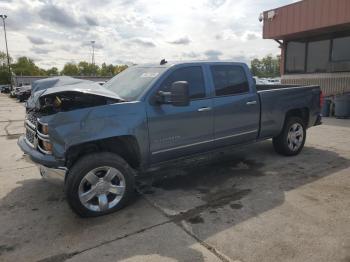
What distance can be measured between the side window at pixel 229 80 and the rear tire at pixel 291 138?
1.40 m

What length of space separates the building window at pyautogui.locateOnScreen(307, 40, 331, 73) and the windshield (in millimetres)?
10854

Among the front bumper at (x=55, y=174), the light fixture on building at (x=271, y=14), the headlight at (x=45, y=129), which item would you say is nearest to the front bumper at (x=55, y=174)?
the front bumper at (x=55, y=174)

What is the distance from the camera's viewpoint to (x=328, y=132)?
8984 mm

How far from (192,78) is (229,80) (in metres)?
0.79

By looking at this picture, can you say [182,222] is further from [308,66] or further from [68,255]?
[308,66]

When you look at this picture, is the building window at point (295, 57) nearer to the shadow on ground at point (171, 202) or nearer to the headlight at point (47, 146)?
the shadow on ground at point (171, 202)

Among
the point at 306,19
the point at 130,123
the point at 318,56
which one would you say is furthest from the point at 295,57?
the point at 130,123

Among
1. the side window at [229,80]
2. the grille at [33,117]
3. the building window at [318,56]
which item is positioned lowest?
the grille at [33,117]

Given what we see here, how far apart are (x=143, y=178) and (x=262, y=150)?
2944 millimetres

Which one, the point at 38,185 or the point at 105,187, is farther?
the point at 38,185

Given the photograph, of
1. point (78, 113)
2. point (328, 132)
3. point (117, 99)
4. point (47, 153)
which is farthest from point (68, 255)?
point (328, 132)

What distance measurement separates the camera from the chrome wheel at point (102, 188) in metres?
3.77

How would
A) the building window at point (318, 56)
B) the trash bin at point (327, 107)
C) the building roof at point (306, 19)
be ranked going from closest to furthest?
the building roof at point (306, 19)
the trash bin at point (327, 107)
the building window at point (318, 56)

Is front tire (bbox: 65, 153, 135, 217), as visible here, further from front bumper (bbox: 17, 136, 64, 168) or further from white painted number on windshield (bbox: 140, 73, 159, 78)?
white painted number on windshield (bbox: 140, 73, 159, 78)
